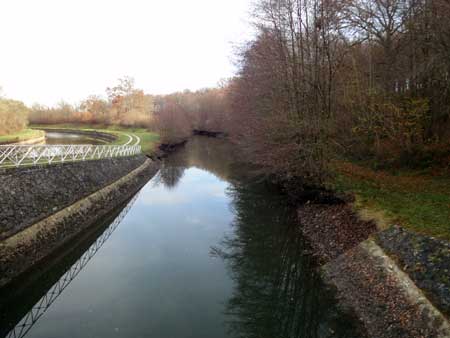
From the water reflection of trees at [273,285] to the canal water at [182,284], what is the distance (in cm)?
3

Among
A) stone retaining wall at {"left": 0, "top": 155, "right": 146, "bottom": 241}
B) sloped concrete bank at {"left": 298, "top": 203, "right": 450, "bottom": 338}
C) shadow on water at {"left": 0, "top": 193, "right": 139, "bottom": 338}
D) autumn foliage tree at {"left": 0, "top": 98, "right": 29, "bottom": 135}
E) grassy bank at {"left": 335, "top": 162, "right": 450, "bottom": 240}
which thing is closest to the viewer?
sloped concrete bank at {"left": 298, "top": 203, "right": 450, "bottom": 338}

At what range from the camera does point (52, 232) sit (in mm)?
13820

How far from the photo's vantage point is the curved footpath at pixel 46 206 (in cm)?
1173

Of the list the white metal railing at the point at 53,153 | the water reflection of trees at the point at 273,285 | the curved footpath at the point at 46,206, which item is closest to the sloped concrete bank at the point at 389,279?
the water reflection of trees at the point at 273,285

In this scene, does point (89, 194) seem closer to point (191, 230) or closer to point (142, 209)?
point (142, 209)

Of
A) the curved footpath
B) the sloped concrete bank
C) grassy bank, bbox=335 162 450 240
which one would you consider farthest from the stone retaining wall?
grassy bank, bbox=335 162 450 240

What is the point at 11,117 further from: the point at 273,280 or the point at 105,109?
the point at 273,280

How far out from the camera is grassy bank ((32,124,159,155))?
42744 millimetres

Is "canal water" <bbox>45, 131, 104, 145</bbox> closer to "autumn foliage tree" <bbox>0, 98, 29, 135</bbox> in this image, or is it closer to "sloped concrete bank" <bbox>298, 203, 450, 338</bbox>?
"autumn foliage tree" <bbox>0, 98, 29, 135</bbox>

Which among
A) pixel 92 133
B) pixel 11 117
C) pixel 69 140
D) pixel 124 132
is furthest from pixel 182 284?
pixel 92 133

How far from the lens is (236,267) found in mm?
12039

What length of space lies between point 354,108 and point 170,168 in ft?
70.9

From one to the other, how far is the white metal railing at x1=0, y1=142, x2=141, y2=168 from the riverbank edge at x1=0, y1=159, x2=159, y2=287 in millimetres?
2764

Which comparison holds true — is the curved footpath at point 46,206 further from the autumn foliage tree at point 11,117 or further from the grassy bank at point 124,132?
the autumn foliage tree at point 11,117
